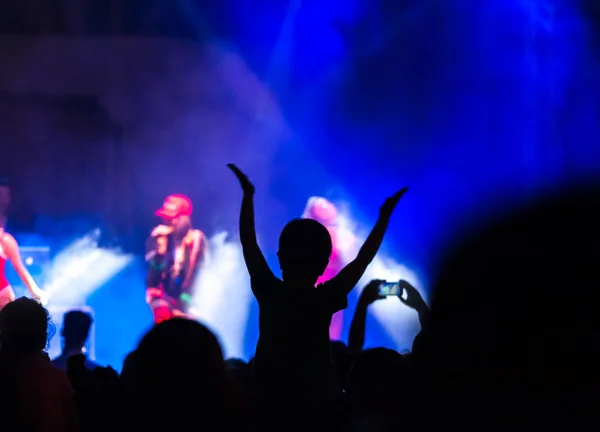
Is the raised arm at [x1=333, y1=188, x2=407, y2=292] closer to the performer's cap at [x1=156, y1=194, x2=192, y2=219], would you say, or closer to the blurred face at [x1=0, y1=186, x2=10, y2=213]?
the performer's cap at [x1=156, y1=194, x2=192, y2=219]

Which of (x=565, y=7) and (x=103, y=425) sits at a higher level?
(x=565, y=7)

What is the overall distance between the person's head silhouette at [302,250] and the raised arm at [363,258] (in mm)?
71

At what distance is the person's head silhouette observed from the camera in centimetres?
203

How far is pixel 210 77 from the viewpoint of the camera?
399 inches

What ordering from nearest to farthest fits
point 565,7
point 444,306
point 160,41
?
1. point 444,306
2. point 565,7
3. point 160,41

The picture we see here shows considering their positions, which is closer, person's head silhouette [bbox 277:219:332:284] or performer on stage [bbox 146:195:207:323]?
person's head silhouette [bbox 277:219:332:284]

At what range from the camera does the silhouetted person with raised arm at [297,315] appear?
1.91 meters

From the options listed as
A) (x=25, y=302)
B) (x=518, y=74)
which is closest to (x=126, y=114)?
(x=518, y=74)

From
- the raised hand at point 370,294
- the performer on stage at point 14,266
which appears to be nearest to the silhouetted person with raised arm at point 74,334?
the raised hand at point 370,294

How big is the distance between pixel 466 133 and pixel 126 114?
428cm

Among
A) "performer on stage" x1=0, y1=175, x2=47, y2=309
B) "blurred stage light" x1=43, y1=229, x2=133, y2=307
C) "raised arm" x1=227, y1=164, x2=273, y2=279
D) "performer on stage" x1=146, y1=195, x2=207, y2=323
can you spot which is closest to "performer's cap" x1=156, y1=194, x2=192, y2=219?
"performer on stage" x1=146, y1=195, x2=207, y2=323

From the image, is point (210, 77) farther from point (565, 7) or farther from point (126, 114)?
point (565, 7)

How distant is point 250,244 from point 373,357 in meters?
0.48

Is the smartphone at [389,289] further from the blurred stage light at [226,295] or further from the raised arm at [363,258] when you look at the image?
the blurred stage light at [226,295]
